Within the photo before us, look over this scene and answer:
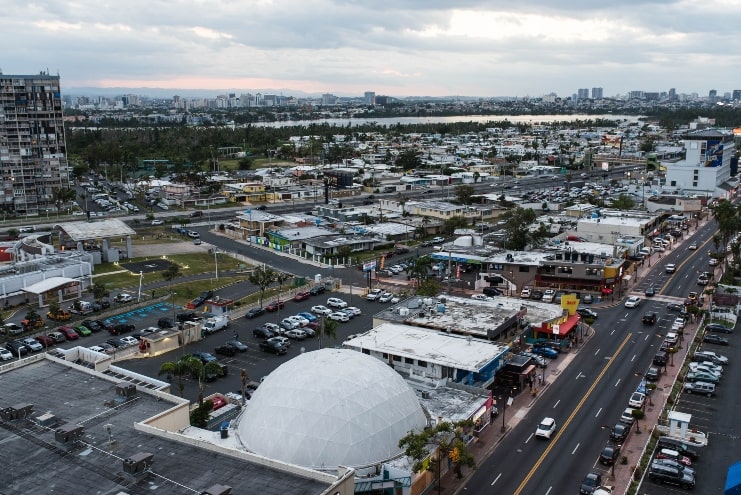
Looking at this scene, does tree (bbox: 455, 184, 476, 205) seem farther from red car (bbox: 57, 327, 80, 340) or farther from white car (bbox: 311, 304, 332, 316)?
red car (bbox: 57, 327, 80, 340)

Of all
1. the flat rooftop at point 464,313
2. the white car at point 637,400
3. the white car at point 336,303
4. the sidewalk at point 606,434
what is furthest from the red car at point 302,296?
the white car at point 637,400

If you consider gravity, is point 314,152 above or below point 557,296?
above

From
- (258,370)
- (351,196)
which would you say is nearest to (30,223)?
(351,196)

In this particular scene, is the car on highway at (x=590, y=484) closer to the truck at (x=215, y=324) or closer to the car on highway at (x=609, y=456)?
the car on highway at (x=609, y=456)

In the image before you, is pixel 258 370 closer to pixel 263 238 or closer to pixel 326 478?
pixel 326 478

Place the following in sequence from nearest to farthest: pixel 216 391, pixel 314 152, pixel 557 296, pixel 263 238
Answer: pixel 216 391, pixel 557 296, pixel 263 238, pixel 314 152

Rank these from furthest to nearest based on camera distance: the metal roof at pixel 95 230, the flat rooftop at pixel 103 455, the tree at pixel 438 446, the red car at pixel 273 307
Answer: the metal roof at pixel 95 230 < the red car at pixel 273 307 < the tree at pixel 438 446 < the flat rooftop at pixel 103 455

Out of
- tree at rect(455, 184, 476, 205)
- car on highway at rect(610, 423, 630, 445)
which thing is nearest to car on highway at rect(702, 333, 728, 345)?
car on highway at rect(610, 423, 630, 445)
